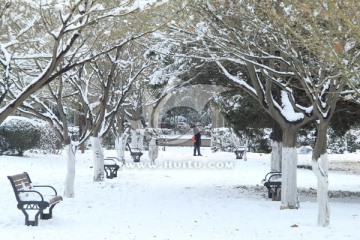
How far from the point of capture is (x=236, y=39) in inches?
401

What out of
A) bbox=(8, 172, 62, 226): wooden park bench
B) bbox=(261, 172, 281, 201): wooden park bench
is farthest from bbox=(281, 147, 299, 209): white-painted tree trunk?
bbox=(8, 172, 62, 226): wooden park bench

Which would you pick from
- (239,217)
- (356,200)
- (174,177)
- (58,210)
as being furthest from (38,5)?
(174,177)

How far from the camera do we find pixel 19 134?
70.5 feet

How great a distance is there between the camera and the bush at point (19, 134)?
21.4m

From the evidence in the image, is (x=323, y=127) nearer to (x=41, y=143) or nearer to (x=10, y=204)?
(x=10, y=204)

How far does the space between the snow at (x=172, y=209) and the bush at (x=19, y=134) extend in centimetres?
143

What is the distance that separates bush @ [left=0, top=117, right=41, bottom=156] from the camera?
2139 centimetres

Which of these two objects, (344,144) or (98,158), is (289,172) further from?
(344,144)

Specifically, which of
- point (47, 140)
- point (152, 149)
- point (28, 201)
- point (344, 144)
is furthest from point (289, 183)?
point (344, 144)

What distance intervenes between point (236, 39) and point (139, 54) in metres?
7.25

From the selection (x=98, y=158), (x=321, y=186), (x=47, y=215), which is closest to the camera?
(x=321, y=186)

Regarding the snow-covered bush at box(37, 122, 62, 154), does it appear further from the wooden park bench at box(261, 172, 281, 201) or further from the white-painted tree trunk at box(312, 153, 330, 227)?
the white-painted tree trunk at box(312, 153, 330, 227)

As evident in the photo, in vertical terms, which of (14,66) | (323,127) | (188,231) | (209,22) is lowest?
(188,231)

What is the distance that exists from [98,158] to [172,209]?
522cm
